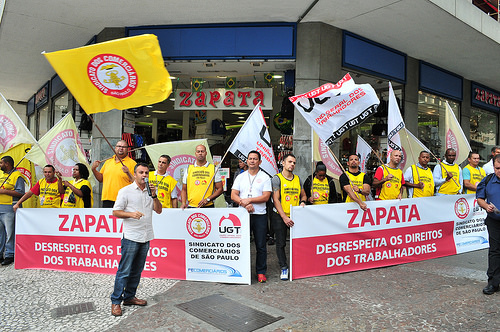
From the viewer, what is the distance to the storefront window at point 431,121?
1207 cm

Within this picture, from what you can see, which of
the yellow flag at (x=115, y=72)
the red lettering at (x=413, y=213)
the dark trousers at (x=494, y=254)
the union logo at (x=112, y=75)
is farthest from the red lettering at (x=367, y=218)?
the union logo at (x=112, y=75)

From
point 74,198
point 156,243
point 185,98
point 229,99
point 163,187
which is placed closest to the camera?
point 156,243

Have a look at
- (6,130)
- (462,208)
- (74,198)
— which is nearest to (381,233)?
(462,208)

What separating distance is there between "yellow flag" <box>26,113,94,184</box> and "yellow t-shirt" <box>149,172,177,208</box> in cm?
150

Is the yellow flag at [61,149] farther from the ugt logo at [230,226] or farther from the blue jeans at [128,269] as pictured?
the ugt logo at [230,226]

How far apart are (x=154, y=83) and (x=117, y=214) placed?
1824mm

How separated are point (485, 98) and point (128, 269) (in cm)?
1560

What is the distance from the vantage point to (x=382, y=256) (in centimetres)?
624

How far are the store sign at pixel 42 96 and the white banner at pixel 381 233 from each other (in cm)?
1416

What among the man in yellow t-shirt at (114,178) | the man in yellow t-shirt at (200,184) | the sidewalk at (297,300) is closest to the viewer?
the sidewalk at (297,300)

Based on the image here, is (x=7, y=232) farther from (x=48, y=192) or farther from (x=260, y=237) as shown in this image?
(x=260, y=237)

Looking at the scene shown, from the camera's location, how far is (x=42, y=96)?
55.5ft

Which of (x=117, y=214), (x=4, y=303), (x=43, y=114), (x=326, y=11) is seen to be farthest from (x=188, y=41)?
(x=43, y=114)

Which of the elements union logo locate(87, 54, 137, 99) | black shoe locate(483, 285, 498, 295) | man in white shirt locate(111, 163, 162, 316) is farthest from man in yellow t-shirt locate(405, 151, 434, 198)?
union logo locate(87, 54, 137, 99)
